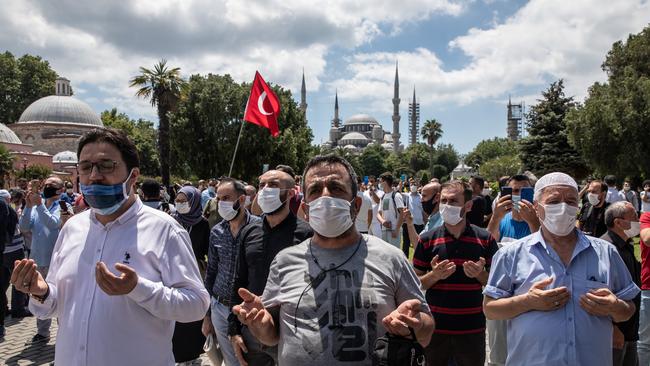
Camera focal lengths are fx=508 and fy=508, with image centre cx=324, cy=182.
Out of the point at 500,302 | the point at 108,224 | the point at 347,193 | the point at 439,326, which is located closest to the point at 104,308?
the point at 108,224

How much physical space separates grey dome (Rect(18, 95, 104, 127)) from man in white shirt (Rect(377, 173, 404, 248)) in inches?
3029

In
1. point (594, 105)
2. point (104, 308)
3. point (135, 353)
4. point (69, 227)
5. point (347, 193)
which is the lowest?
point (135, 353)

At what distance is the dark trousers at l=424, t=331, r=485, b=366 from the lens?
4.28 m

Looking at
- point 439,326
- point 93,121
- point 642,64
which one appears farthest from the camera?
point 93,121

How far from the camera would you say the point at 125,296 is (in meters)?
2.58

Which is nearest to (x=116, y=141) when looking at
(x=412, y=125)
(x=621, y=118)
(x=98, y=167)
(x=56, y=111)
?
(x=98, y=167)

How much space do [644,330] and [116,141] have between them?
521cm

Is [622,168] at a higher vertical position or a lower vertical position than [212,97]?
lower

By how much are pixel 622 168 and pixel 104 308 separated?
3240 centimetres

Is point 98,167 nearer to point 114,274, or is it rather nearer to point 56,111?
point 114,274

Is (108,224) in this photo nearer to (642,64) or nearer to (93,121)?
(642,64)

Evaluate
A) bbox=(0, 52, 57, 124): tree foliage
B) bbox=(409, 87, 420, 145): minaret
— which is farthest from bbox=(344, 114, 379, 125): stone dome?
bbox=(0, 52, 57, 124): tree foliage

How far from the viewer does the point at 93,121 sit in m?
82.4

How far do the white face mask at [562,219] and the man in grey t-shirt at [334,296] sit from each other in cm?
123
